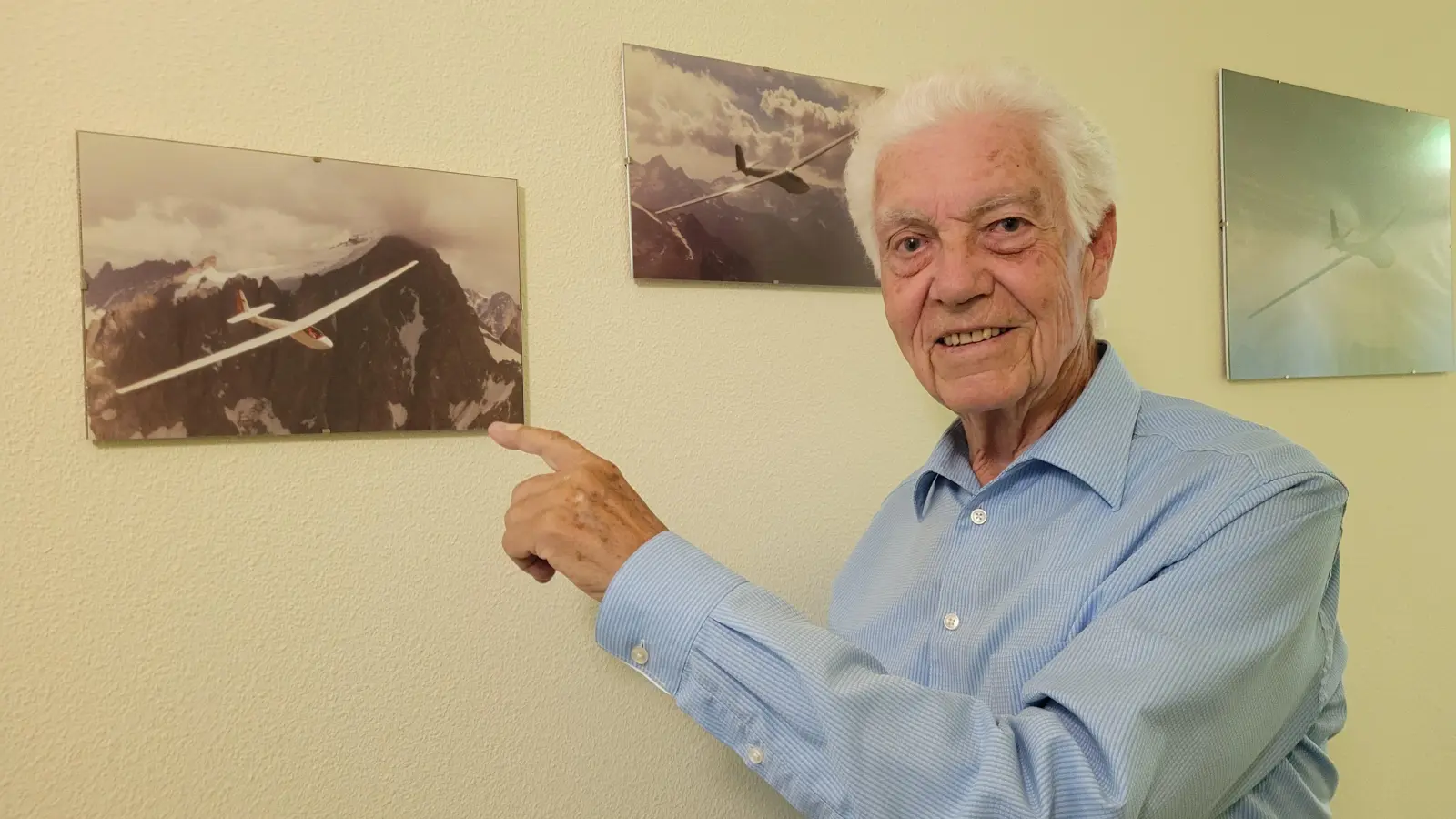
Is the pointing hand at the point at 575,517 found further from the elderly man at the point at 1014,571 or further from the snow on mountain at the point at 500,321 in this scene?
the snow on mountain at the point at 500,321

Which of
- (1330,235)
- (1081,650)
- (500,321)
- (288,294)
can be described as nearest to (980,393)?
(1081,650)

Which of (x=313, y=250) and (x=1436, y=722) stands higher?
(x=313, y=250)

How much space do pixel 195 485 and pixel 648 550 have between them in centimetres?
53

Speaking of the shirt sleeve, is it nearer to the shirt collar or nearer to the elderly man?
the elderly man

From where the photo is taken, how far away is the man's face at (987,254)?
33.2 inches

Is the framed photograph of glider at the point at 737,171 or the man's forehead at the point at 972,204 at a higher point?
the framed photograph of glider at the point at 737,171

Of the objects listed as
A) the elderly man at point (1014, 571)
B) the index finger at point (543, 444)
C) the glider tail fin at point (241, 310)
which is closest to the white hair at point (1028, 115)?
the elderly man at point (1014, 571)

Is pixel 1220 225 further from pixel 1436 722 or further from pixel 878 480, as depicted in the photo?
pixel 1436 722

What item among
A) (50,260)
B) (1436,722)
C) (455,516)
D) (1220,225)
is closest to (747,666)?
(455,516)

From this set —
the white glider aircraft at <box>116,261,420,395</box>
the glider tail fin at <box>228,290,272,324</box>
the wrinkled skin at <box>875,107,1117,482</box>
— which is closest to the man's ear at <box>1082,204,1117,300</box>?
the wrinkled skin at <box>875,107,1117,482</box>

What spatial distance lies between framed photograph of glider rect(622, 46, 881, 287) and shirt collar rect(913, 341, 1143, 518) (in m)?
0.44

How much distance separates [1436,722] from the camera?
5.87 feet

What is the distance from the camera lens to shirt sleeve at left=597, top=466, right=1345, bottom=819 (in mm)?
576

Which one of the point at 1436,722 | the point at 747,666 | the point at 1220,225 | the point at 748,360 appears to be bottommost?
the point at 1436,722
